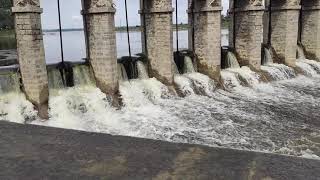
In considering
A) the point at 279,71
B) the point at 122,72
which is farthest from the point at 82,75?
the point at 279,71

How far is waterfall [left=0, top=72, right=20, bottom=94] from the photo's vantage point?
1070cm

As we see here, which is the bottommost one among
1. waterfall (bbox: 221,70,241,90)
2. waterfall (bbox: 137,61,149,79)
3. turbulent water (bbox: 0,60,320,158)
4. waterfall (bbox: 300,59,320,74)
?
turbulent water (bbox: 0,60,320,158)

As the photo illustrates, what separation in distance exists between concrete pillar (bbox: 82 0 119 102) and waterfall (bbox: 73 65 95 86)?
20 cm

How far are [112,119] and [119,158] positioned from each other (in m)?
8.98

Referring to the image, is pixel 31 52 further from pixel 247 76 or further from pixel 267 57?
pixel 267 57

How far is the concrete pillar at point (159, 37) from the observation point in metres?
13.6

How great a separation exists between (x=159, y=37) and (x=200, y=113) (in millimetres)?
3830

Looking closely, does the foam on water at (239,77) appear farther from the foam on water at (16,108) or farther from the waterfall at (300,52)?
the foam on water at (16,108)

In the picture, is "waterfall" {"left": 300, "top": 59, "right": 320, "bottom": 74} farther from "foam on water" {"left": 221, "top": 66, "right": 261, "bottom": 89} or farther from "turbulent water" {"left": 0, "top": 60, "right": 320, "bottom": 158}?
"foam on water" {"left": 221, "top": 66, "right": 261, "bottom": 89}

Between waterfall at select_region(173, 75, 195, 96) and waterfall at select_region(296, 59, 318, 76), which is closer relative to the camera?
waterfall at select_region(173, 75, 195, 96)

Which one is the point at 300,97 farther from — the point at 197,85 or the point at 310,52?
the point at 310,52

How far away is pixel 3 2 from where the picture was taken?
29.5 meters

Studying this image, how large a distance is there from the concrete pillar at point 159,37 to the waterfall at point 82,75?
102 inches

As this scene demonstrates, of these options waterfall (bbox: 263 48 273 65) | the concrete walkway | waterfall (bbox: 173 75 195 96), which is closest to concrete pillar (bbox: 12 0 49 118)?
waterfall (bbox: 173 75 195 96)
